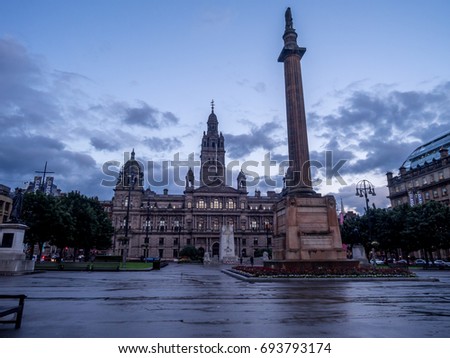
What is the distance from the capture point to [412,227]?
149 ft

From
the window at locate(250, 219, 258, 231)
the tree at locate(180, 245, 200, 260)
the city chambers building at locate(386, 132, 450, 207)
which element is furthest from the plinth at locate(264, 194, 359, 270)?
the window at locate(250, 219, 258, 231)

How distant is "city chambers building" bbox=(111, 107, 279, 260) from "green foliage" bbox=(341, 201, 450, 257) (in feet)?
171

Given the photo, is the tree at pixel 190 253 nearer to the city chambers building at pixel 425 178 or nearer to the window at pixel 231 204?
the window at pixel 231 204

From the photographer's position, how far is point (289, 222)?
2261cm

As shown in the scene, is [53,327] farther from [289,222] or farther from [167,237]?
[167,237]

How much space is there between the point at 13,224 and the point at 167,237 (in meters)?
81.7

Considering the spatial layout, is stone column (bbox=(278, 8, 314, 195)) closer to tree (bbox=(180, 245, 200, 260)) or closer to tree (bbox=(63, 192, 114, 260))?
tree (bbox=(63, 192, 114, 260))

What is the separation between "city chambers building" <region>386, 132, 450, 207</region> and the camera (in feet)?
221

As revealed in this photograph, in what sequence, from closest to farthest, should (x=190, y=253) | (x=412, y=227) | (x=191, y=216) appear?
1. (x=412, y=227)
2. (x=190, y=253)
3. (x=191, y=216)

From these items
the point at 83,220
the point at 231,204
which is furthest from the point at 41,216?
the point at 231,204

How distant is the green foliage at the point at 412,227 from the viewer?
145ft

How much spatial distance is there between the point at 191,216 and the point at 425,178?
218 feet

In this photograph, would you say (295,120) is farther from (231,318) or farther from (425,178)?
(425,178)

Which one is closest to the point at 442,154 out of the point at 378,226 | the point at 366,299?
the point at 378,226
